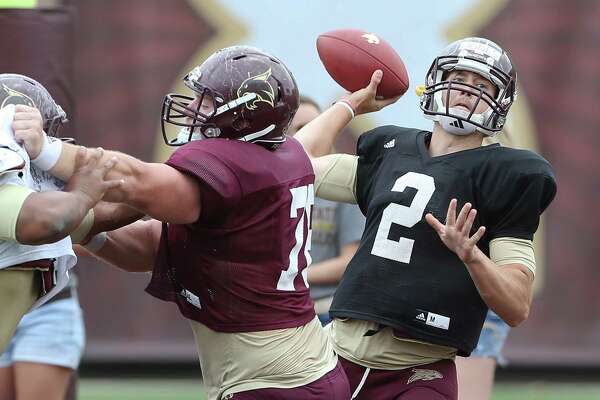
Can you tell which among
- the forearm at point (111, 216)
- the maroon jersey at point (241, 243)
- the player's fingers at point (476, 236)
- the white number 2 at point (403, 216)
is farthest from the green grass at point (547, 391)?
the forearm at point (111, 216)

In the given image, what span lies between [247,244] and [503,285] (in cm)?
75

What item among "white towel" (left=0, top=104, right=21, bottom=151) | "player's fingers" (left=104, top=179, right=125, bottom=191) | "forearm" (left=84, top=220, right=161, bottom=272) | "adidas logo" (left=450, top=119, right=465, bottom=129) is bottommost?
"forearm" (left=84, top=220, right=161, bottom=272)

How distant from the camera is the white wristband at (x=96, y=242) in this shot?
334 cm

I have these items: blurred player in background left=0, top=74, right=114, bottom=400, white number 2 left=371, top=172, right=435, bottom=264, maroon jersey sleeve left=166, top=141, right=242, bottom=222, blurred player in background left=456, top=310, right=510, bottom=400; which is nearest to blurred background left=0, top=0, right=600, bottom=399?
blurred player in background left=456, top=310, right=510, bottom=400

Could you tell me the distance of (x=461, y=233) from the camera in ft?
10.3

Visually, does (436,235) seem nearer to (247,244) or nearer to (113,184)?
(247,244)

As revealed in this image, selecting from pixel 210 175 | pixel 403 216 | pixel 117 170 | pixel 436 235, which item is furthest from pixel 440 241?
pixel 117 170

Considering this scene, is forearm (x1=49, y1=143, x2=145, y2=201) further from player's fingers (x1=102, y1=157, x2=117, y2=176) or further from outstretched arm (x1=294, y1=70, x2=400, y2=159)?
outstretched arm (x1=294, y1=70, x2=400, y2=159)

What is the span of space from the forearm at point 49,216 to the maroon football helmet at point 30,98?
1.11 feet

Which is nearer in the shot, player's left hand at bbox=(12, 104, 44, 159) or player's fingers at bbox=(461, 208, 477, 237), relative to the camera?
player's left hand at bbox=(12, 104, 44, 159)

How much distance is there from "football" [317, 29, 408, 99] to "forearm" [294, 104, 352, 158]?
0.14m

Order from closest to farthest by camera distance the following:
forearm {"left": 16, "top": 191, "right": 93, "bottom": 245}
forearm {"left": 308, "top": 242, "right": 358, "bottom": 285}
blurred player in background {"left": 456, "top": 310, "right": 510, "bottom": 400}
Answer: forearm {"left": 16, "top": 191, "right": 93, "bottom": 245}
blurred player in background {"left": 456, "top": 310, "right": 510, "bottom": 400}
forearm {"left": 308, "top": 242, "right": 358, "bottom": 285}

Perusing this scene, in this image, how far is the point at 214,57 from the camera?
3.16 metres

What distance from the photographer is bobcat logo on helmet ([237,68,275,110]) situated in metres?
3.08
